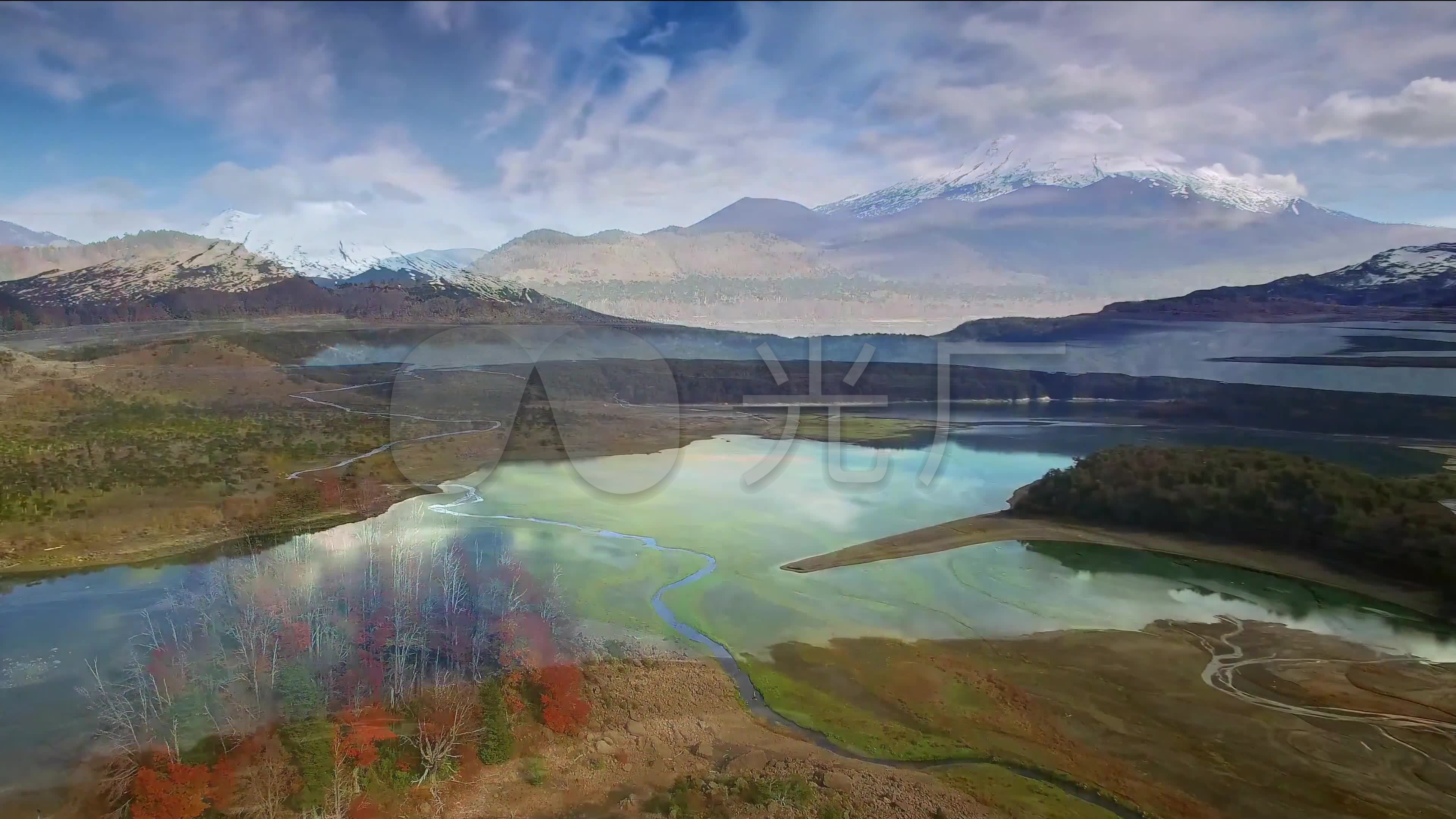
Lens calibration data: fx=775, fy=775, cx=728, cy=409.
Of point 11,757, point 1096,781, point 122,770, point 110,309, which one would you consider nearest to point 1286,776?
point 1096,781

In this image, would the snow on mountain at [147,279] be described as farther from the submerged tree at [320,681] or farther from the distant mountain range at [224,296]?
the submerged tree at [320,681]

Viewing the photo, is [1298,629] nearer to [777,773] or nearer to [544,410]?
[777,773]

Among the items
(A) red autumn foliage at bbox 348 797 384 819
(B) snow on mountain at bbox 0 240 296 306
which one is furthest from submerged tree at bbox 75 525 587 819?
(B) snow on mountain at bbox 0 240 296 306

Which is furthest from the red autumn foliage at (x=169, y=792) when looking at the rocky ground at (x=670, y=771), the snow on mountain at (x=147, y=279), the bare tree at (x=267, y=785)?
the snow on mountain at (x=147, y=279)

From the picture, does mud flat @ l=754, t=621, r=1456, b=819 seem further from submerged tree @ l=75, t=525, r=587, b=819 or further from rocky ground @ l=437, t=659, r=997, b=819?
submerged tree @ l=75, t=525, r=587, b=819

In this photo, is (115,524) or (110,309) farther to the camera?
(110,309)
